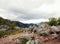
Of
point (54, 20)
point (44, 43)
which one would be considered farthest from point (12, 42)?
point (54, 20)

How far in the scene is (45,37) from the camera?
34625mm

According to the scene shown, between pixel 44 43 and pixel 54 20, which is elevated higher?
pixel 54 20

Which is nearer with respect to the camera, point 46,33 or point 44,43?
point 44,43

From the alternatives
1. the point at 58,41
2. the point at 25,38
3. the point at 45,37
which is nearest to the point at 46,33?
the point at 45,37

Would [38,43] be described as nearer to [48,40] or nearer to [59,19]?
[48,40]

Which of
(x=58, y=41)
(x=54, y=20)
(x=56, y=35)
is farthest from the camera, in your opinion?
(x=54, y=20)

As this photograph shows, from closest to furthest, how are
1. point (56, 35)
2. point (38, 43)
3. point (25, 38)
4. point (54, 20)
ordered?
point (38, 43) → point (25, 38) → point (56, 35) → point (54, 20)

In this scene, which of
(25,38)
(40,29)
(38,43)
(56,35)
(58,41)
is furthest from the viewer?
(40,29)

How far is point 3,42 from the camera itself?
3266 centimetres

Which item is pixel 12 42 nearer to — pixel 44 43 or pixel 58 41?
pixel 44 43

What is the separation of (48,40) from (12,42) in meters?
5.99

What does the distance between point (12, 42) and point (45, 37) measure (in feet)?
20.6

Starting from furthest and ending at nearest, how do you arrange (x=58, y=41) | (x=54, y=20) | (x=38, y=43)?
(x=54, y=20) → (x=58, y=41) → (x=38, y=43)

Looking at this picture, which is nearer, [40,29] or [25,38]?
[25,38]
